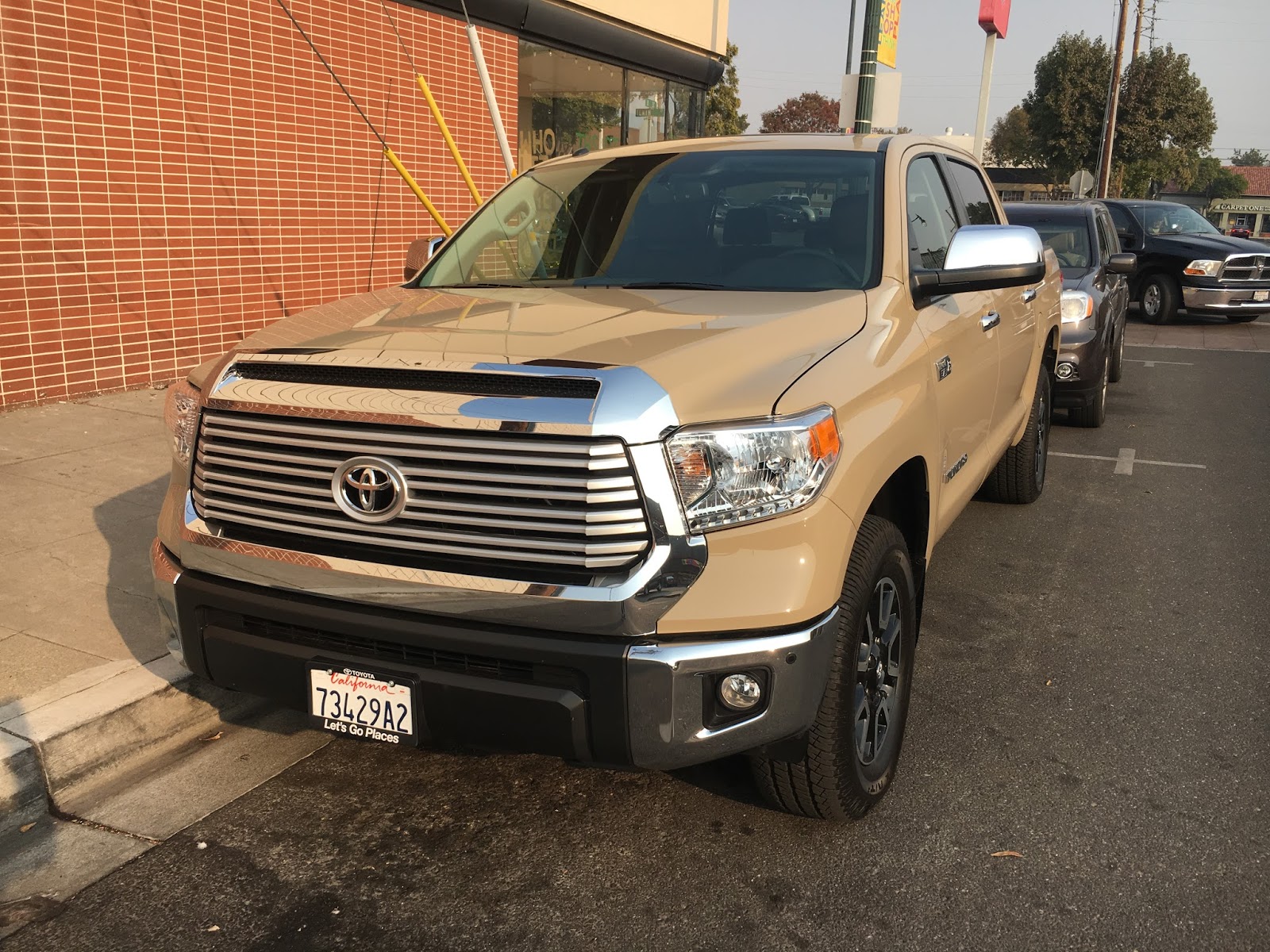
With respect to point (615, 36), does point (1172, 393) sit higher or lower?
lower

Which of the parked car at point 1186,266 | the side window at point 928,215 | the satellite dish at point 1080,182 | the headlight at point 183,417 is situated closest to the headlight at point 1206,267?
the parked car at point 1186,266

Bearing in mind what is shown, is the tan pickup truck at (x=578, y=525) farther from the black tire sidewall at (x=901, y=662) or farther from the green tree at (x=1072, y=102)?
the green tree at (x=1072, y=102)

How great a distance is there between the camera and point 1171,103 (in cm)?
5281

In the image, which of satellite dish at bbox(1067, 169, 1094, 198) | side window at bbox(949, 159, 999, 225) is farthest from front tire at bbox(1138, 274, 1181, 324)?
satellite dish at bbox(1067, 169, 1094, 198)

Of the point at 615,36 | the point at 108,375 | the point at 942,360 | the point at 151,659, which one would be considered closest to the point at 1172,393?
the point at 615,36

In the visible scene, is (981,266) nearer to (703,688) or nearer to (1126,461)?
(703,688)

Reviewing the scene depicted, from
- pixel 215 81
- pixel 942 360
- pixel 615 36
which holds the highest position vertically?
pixel 615 36

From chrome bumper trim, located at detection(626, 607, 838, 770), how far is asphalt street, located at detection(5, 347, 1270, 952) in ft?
1.57

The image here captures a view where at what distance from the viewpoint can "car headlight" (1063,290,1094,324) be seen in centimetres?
872

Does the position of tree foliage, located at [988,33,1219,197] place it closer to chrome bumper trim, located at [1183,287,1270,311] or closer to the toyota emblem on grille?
chrome bumper trim, located at [1183,287,1270,311]

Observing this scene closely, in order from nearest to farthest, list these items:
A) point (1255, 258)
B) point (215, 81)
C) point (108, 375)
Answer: point (108, 375), point (215, 81), point (1255, 258)

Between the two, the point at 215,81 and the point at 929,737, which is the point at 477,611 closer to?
the point at 929,737

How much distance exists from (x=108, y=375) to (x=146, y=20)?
2472 millimetres

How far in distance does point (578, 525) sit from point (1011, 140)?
76.9 meters
